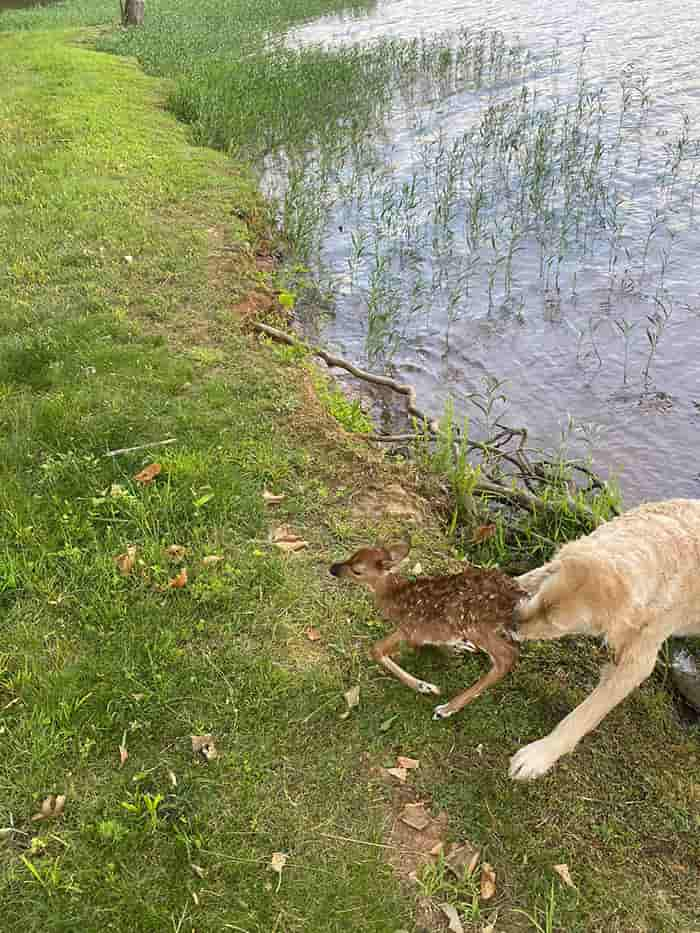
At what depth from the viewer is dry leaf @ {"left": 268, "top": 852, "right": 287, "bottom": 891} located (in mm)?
3301

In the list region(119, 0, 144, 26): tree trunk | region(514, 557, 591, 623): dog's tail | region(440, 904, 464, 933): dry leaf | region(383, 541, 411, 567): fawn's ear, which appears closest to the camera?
region(440, 904, 464, 933): dry leaf

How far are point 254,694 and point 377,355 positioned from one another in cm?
539

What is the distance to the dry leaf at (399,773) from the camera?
12.1 feet

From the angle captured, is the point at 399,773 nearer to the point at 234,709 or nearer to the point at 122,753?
the point at 234,709

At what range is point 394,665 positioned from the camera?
4148 mm

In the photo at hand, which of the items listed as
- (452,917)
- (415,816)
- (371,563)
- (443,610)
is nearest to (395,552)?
(371,563)

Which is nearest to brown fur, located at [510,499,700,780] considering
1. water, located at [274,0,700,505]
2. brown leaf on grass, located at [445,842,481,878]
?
brown leaf on grass, located at [445,842,481,878]

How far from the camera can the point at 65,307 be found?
768 cm

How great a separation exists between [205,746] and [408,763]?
3.33 feet

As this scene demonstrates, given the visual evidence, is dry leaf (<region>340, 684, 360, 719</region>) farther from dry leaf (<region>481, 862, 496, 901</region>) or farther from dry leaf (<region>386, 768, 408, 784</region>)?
dry leaf (<region>481, 862, 496, 901</region>)

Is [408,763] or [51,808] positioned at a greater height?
[51,808]

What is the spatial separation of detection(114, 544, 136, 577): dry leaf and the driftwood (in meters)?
2.38

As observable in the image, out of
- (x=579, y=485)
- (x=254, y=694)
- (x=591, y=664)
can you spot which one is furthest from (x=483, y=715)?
(x=579, y=485)

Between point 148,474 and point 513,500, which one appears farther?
point 513,500
